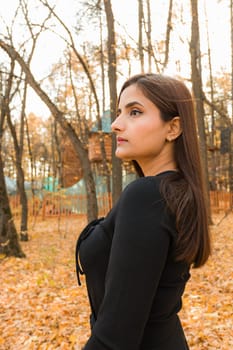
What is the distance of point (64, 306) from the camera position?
20.4 ft

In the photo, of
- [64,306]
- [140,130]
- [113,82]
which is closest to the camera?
[140,130]

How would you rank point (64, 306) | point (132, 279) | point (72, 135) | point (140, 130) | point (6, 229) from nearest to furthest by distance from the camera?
point (132, 279), point (140, 130), point (64, 306), point (72, 135), point (6, 229)

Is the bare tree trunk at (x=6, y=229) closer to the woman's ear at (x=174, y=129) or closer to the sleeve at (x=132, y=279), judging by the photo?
the woman's ear at (x=174, y=129)

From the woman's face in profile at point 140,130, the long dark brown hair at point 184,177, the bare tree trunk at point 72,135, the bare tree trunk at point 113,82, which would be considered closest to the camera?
the long dark brown hair at point 184,177

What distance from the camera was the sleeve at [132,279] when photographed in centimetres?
113

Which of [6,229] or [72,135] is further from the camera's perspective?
[6,229]

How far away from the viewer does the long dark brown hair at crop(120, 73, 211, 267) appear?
1.23m

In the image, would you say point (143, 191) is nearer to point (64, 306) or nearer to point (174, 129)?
point (174, 129)

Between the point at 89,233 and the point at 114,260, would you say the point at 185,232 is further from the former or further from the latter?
the point at 89,233

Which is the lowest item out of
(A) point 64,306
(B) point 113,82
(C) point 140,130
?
(A) point 64,306

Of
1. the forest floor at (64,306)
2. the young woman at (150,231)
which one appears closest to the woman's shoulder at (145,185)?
the young woman at (150,231)

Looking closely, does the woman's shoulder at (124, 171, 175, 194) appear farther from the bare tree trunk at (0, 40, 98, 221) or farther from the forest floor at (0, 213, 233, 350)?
the bare tree trunk at (0, 40, 98, 221)

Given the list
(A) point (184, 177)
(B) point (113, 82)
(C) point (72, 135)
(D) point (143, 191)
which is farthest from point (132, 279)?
(B) point (113, 82)

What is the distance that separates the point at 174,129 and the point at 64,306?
216 inches
